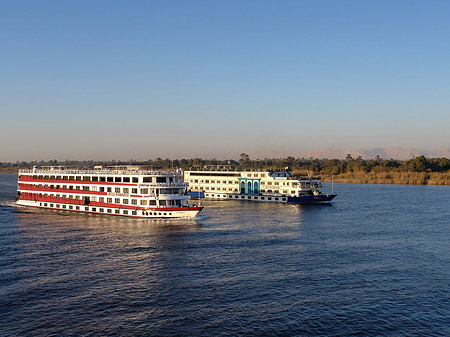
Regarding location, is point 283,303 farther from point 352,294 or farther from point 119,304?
point 119,304

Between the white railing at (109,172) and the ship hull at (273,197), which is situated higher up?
the white railing at (109,172)

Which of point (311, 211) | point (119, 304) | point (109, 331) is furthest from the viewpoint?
point (311, 211)

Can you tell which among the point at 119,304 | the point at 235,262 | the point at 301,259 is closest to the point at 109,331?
the point at 119,304

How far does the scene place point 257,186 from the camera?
137 m

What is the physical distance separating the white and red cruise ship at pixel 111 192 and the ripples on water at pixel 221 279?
388 cm

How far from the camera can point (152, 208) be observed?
270 ft

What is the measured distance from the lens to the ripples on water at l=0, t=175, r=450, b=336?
114ft

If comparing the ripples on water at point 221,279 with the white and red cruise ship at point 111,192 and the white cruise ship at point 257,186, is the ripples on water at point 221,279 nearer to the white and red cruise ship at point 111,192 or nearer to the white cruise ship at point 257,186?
the white and red cruise ship at point 111,192

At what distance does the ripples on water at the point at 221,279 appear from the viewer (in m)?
34.6

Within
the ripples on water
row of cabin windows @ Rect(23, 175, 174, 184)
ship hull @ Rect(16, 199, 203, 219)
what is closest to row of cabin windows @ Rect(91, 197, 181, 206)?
ship hull @ Rect(16, 199, 203, 219)

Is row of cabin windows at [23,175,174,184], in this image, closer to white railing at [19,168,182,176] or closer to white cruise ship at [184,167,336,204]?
Answer: white railing at [19,168,182,176]

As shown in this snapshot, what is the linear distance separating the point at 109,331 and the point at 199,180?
395ft

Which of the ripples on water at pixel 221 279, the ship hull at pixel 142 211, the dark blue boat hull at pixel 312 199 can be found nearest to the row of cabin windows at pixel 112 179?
the ship hull at pixel 142 211

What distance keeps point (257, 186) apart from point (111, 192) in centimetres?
5868
